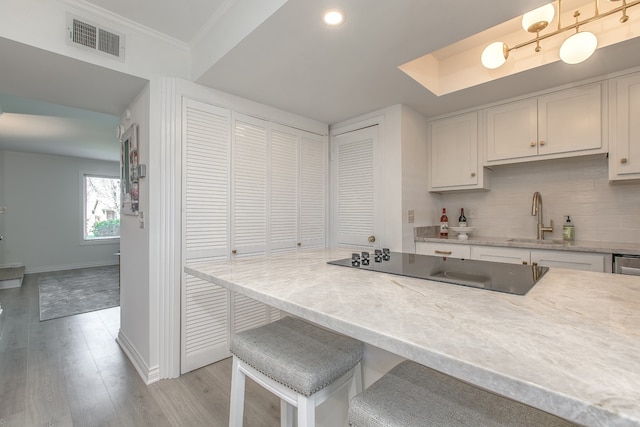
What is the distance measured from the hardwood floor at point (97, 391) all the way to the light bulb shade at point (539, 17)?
8.60ft

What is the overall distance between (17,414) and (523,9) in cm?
351

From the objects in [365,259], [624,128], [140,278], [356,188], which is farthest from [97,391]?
[624,128]

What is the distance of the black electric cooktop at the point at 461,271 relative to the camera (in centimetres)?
102

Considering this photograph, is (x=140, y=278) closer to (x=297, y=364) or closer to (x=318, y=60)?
(x=297, y=364)

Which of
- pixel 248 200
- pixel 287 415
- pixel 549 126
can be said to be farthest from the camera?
pixel 248 200

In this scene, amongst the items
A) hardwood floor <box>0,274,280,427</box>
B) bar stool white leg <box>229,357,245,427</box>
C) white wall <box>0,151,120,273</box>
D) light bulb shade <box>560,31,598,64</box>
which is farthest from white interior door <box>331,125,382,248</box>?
white wall <box>0,151,120,273</box>

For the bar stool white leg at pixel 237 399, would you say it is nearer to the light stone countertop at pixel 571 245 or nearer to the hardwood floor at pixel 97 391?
the hardwood floor at pixel 97 391

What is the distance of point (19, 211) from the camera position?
540 centimetres

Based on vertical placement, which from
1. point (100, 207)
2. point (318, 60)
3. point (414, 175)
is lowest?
point (100, 207)

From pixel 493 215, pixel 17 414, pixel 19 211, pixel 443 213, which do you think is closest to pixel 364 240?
pixel 443 213

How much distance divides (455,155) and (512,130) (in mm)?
496

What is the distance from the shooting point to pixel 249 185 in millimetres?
2465

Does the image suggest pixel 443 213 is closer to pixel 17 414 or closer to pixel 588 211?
pixel 588 211

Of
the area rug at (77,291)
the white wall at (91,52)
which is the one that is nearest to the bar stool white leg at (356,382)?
the white wall at (91,52)
